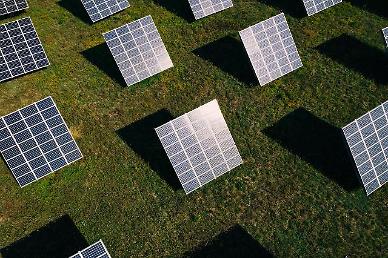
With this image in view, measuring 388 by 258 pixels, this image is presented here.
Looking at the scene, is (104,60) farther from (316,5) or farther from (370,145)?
(370,145)

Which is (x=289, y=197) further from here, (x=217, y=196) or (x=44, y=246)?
(x=44, y=246)

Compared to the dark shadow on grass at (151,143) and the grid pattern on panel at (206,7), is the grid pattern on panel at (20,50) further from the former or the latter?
the grid pattern on panel at (206,7)

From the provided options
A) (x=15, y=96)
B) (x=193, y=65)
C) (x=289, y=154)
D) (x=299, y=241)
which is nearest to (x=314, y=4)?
(x=193, y=65)

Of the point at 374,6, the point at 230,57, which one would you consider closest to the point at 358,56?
the point at 374,6

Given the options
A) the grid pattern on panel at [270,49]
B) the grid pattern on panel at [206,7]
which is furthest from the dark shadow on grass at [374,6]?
the grid pattern on panel at [206,7]

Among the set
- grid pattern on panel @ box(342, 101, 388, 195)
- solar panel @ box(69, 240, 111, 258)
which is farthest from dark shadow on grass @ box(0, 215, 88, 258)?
grid pattern on panel @ box(342, 101, 388, 195)

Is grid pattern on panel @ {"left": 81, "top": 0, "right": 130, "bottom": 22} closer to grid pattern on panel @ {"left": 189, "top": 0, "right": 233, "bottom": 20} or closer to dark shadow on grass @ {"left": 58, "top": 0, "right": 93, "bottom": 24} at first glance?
dark shadow on grass @ {"left": 58, "top": 0, "right": 93, "bottom": 24}
